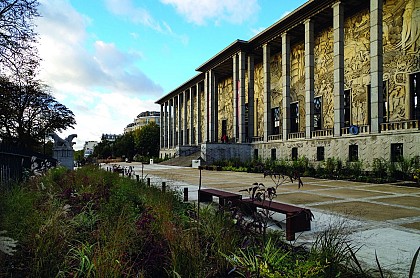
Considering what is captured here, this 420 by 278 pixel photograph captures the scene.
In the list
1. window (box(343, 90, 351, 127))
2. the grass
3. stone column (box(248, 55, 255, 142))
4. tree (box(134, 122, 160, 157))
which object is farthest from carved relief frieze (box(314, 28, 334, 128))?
tree (box(134, 122, 160, 157))

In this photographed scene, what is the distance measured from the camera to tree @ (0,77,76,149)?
31.7 meters

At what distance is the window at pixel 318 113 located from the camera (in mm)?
27719

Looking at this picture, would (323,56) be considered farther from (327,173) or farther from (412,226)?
(412,226)

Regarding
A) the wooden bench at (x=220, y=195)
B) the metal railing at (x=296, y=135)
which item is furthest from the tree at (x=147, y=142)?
the wooden bench at (x=220, y=195)

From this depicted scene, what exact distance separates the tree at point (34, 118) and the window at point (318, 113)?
28.0m

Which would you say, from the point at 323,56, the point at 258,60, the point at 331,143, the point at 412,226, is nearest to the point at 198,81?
the point at 258,60

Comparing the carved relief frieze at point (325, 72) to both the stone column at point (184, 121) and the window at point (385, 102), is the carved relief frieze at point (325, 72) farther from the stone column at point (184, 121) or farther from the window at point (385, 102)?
the stone column at point (184, 121)

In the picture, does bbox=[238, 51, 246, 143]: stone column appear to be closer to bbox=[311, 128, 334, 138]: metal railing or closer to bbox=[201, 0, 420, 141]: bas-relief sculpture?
bbox=[201, 0, 420, 141]: bas-relief sculpture

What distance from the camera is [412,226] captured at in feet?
21.2

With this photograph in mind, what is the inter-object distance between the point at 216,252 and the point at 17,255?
2325 millimetres

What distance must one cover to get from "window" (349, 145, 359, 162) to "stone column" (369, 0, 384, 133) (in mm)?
1723

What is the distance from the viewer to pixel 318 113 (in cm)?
2825

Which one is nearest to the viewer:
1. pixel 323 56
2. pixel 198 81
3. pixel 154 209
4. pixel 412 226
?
pixel 154 209

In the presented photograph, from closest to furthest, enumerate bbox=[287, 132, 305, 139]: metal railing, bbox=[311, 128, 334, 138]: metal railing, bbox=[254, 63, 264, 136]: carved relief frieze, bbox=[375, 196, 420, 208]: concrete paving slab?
1. bbox=[375, 196, 420, 208]: concrete paving slab
2. bbox=[311, 128, 334, 138]: metal railing
3. bbox=[287, 132, 305, 139]: metal railing
4. bbox=[254, 63, 264, 136]: carved relief frieze
